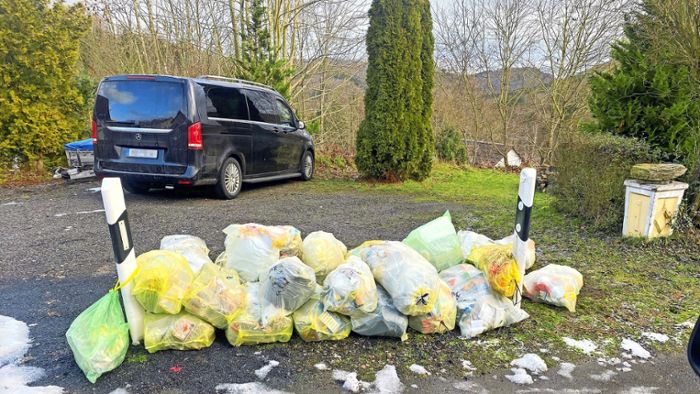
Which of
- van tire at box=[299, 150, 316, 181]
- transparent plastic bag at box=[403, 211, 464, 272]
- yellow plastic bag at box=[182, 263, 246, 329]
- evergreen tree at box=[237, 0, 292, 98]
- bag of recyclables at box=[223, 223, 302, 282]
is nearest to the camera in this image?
yellow plastic bag at box=[182, 263, 246, 329]

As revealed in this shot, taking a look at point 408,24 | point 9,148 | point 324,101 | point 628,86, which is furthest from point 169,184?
point 324,101

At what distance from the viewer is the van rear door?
228 inches

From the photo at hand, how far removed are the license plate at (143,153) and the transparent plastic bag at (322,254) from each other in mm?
3824

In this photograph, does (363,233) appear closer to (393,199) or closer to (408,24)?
(393,199)

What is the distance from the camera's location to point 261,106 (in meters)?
7.55

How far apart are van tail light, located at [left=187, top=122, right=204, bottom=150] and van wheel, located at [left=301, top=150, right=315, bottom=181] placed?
10.4 ft

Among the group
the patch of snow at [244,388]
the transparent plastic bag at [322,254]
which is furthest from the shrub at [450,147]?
the patch of snow at [244,388]

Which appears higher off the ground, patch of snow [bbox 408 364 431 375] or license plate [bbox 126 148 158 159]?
license plate [bbox 126 148 158 159]

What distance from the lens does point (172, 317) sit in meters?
2.39

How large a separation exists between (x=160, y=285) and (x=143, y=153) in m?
4.19

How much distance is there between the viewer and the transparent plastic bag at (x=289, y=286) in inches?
96.5

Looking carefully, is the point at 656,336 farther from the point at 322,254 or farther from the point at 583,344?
the point at 322,254

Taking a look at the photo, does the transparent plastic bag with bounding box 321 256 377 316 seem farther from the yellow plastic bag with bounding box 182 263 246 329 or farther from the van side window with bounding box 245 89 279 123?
the van side window with bounding box 245 89 279 123

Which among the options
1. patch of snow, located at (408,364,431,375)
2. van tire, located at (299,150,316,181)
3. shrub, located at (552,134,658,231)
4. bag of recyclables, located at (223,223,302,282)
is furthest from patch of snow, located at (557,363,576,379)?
van tire, located at (299,150,316,181)
